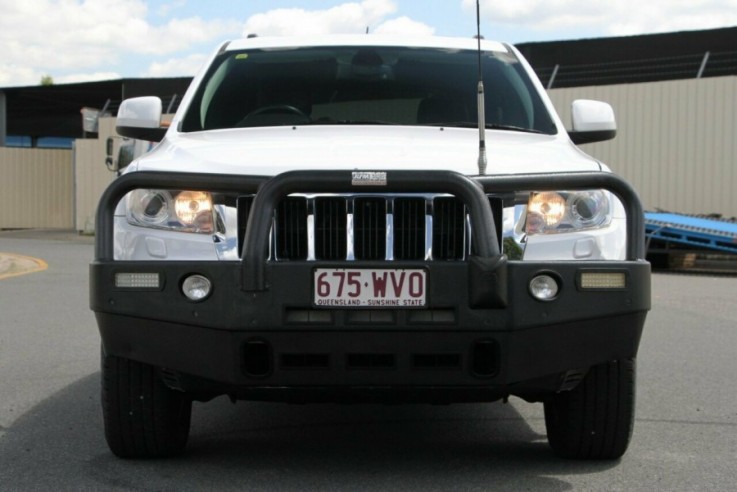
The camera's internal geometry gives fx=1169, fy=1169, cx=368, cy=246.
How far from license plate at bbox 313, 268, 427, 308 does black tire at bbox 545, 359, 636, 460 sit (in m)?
0.93

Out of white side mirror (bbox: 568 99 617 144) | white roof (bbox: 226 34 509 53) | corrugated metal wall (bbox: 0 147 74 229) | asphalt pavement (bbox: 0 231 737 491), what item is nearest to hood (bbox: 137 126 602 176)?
white side mirror (bbox: 568 99 617 144)

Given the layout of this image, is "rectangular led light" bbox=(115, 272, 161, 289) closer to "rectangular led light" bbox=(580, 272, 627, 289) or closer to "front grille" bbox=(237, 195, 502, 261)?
"front grille" bbox=(237, 195, 502, 261)

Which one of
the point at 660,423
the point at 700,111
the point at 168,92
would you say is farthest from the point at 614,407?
the point at 168,92

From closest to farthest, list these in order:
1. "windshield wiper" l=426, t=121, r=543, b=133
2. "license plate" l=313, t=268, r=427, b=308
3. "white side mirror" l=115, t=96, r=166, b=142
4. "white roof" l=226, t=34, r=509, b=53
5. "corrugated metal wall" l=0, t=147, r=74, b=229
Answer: "license plate" l=313, t=268, r=427, b=308
"windshield wiper" l=426, t=121, r=543, b=133
"white side mirror" l=115, t=96, r=166, b=142
"white roof" l=226, t=34, r=509, b=53
"corrugated metal wall" l=0, t=147, r=74, b=229

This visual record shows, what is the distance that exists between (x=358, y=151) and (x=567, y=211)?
82cm

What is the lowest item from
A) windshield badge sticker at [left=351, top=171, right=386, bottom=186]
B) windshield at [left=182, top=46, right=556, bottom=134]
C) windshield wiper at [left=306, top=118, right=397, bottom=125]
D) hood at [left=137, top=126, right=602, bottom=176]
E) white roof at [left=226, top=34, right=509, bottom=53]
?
windshield badge sticker at [left=351, top=171, right=386, bottom=186]

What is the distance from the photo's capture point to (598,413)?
452cm

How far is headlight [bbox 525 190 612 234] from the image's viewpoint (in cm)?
421

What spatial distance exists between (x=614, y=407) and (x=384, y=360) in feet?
3.31

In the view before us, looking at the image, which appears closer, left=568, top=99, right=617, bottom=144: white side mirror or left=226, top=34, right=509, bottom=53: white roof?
left=568, top=99, right=617, bottom=144: white side mirror

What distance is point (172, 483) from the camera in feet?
14.2

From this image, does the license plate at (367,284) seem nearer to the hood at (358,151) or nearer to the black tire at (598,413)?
the hood at (358,151)

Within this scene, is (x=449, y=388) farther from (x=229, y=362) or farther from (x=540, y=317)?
(x=229, y=362)

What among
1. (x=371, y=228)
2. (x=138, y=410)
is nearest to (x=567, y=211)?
(x=371, y=228)
